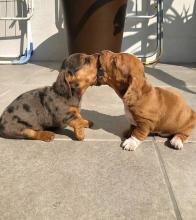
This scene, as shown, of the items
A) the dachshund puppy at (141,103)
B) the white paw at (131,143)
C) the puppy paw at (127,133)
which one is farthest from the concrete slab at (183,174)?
the puppy paw at (127,133)

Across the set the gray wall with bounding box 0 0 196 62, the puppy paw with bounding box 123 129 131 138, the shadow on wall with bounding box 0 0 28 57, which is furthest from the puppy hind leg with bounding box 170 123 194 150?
the shadow on wall with bounding box 0 0 28 57

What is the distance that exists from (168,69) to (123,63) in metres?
3.67

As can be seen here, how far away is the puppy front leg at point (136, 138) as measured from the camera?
342 cm

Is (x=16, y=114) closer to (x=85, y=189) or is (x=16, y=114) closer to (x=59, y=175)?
(x=59, y=175)

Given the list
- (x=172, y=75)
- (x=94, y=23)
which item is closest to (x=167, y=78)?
(x=172, y=75)

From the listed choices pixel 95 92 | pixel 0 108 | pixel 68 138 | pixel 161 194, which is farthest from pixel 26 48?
pixel 161 194

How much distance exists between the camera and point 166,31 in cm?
733

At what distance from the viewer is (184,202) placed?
8.70 ft

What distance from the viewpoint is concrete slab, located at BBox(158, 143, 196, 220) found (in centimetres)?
260

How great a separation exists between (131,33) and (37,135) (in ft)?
14.2

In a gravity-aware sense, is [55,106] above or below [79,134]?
above

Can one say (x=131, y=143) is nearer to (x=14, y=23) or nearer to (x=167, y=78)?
(x=167, y=78)

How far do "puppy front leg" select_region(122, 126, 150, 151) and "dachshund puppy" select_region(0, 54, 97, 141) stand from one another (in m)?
0.47

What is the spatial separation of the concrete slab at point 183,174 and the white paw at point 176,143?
1.7 inches
